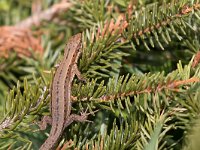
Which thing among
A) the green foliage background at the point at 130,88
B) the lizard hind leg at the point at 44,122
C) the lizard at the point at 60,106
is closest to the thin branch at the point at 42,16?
the green foliage background at the point at 130,88

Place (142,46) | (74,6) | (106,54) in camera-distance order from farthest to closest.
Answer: (74,6) < (142,46) < (106,54)

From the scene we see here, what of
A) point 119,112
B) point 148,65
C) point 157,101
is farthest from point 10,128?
point 148,65

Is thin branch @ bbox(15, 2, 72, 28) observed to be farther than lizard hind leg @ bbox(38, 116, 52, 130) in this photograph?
Yes

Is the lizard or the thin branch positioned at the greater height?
the thin branch

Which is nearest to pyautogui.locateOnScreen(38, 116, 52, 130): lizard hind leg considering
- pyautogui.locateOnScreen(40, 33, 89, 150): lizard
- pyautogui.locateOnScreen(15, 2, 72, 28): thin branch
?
pyautogui.locateOnScreen(40, 33, 89, 150): lizard

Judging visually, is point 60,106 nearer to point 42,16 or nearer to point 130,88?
point 130,88

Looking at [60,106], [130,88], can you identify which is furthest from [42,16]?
[130,88]

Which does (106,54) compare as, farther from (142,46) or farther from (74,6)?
(74,6)

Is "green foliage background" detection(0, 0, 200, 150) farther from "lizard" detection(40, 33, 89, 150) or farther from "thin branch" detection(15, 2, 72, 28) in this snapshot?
"thin branch" detection(15, 2, 72, 28)

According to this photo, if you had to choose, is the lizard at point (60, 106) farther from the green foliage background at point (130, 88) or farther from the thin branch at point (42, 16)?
the thin branch at point (42, 16)
